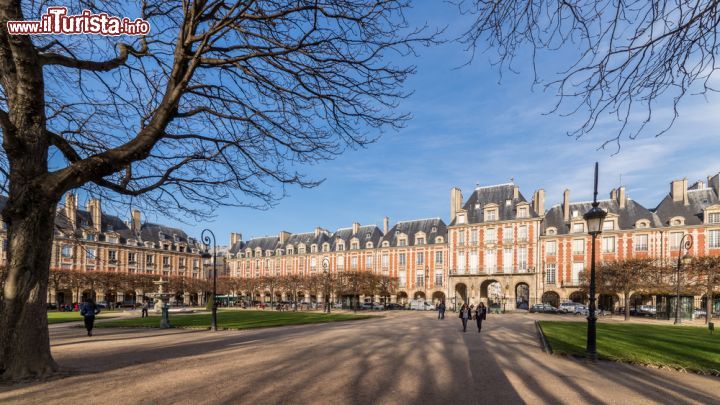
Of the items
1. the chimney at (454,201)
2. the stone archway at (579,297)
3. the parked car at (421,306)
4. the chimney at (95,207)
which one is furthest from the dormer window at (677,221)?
the chimney at (95,207)

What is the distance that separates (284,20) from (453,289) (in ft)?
156

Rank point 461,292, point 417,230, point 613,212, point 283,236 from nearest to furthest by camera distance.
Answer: point 613,212
point 461,292
point 417,230
point 283,236

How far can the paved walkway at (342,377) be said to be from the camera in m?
6.81

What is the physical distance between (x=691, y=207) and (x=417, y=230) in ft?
98.2

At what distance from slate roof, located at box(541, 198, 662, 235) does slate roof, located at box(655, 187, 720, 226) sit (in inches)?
37.5

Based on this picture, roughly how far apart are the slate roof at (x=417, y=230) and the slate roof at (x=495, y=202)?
397cm

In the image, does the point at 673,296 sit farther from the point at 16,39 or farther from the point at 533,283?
the point at 16,39

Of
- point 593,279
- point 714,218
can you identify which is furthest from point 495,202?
point 593,279

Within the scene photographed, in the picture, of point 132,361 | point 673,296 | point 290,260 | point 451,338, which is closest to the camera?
point 132,361

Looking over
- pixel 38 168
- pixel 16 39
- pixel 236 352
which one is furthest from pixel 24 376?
pixel 16 39

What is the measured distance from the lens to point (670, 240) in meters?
41.3

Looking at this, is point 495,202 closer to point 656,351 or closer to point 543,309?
point 543,309

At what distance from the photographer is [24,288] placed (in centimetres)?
723

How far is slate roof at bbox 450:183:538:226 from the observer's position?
4933 cm
